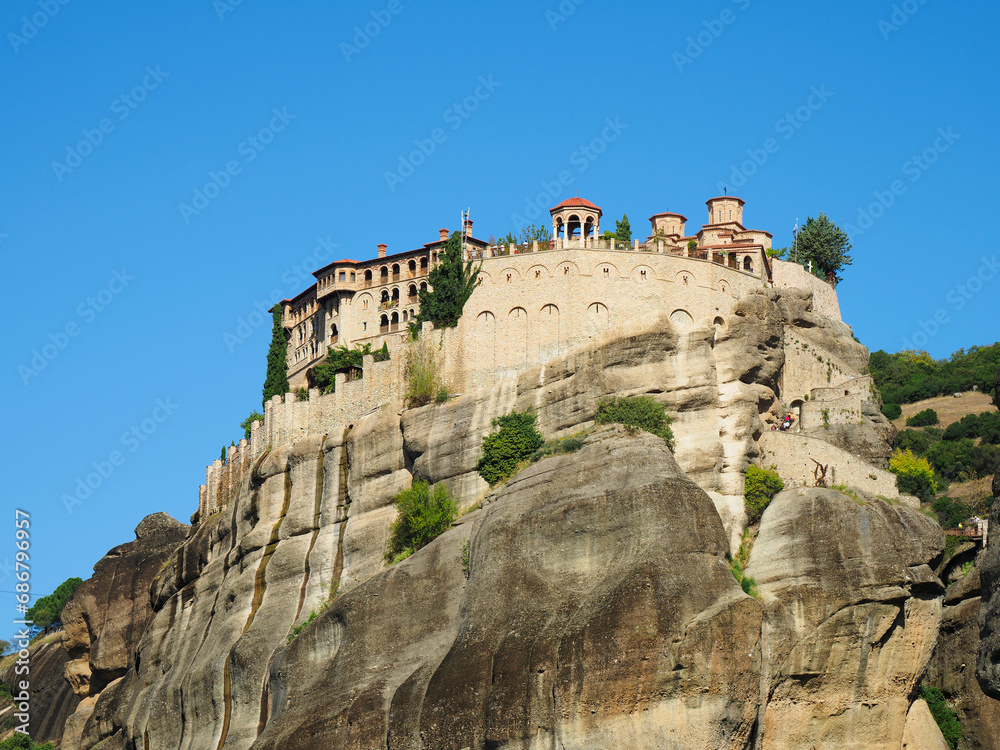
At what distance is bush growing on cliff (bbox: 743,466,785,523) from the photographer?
5491 cm

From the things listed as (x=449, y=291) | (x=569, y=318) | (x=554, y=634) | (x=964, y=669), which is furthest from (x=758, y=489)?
(x=449, y=291)

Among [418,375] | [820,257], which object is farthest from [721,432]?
[820,257]

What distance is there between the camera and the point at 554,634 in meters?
45.2

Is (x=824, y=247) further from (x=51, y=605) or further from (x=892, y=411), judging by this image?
(x=51, y=605)

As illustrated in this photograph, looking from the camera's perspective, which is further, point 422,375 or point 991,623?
point 422,375

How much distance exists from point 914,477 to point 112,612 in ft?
135

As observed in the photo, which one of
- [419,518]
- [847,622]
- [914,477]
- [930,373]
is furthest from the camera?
[930,373]

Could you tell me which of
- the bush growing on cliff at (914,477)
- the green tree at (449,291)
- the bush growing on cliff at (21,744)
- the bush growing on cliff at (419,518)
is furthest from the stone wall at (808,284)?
the bush growing on cliff at (21,744)

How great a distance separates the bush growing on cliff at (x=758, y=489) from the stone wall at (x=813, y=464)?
120cm

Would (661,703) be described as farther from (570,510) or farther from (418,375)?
(418,375)

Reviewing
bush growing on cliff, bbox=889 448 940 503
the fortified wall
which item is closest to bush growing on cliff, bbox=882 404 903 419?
the fortified wall

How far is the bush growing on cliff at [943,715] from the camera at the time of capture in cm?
5353

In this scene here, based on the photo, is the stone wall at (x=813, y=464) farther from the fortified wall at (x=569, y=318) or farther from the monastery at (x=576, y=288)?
the monastery at (x=576, y=288)

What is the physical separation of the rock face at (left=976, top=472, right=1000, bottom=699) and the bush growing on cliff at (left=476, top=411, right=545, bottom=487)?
1147 inches
